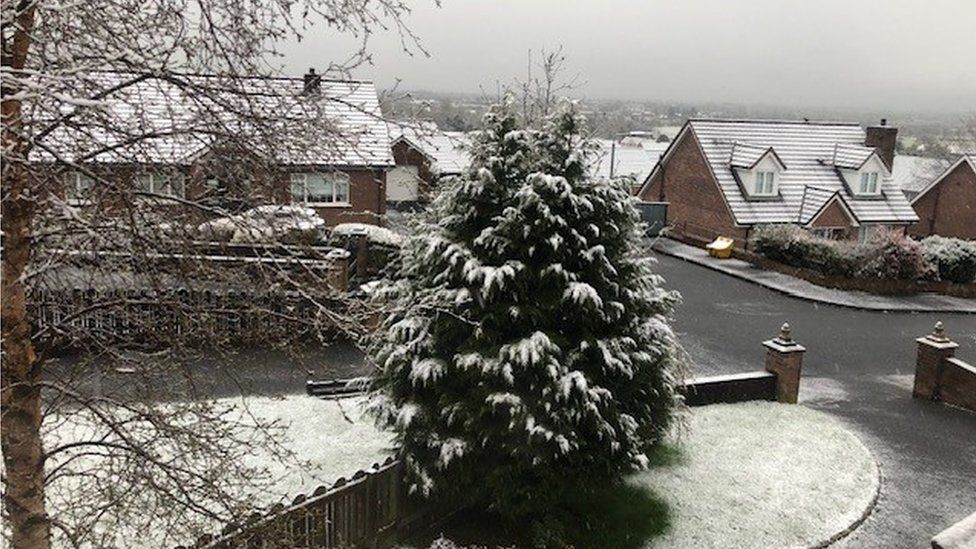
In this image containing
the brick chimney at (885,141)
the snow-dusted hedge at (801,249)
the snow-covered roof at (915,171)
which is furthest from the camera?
the snow-covered roof at (915,171)

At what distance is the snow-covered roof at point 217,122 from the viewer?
4.02m

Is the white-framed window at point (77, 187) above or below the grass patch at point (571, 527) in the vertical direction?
above

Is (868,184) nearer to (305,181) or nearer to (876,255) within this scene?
(876,255)

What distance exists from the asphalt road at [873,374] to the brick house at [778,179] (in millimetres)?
5268

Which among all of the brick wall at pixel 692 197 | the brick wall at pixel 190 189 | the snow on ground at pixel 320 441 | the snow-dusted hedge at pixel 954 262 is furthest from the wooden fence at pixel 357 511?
the brick wall at pixel 692 197

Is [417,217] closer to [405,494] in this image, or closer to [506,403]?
[506,403]

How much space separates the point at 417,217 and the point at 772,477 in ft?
21.4

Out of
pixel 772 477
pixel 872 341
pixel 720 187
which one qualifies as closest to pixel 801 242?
pixel 720 187

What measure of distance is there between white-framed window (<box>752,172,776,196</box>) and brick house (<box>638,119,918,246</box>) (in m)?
0.04

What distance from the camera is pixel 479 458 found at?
894cm

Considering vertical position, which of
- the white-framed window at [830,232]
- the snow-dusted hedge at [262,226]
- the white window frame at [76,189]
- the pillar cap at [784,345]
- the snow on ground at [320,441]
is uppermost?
the white window frame at [76,189]

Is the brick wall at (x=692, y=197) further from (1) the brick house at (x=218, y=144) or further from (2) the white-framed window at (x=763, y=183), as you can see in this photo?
(1) the brick house at (x=218, y=144)

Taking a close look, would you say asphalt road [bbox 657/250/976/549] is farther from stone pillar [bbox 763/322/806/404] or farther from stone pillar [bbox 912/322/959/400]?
stone pillar [bbox 763/322/806/404]

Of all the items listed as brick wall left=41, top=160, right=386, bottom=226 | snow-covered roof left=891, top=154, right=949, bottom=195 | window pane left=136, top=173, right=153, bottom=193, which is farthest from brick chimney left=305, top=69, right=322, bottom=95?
snow-covered roof left=891, top=154, right=949, bottom=195
